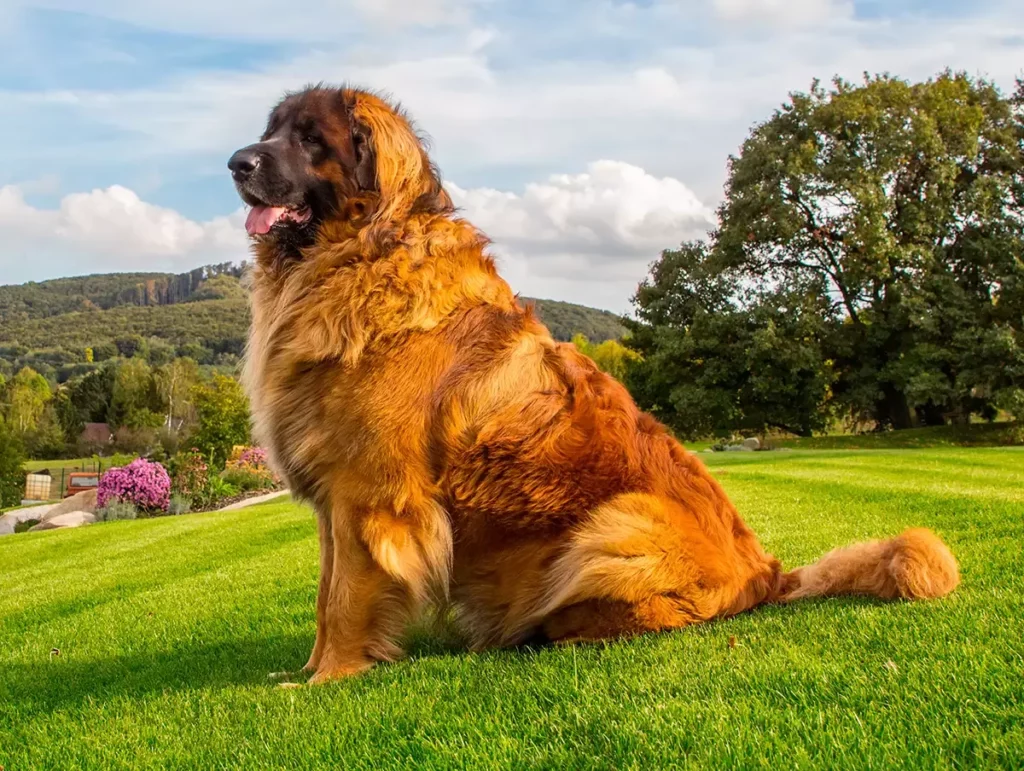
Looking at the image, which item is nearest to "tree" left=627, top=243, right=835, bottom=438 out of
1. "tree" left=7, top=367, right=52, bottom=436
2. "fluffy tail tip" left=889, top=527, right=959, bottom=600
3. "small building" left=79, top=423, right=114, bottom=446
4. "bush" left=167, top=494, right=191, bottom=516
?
"bush" left=167, top=494, right=191, bottom=516

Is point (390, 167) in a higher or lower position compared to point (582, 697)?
higher

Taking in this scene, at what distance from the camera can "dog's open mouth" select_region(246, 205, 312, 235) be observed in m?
3.80

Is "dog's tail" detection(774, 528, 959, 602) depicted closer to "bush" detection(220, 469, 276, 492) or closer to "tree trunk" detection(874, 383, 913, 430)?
"bush" detection(220, 469, 276, 492)

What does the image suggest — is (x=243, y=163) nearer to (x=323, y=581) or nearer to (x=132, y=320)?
(x=323, y=581)

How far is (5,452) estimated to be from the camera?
37781 mm

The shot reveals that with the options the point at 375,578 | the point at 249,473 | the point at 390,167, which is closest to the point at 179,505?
the point at 249,473

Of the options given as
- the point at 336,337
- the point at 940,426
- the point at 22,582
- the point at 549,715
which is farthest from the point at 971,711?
the point at 940,426

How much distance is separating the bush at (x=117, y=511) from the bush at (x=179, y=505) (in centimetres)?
80

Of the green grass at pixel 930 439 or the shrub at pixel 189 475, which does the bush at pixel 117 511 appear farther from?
the green grass at pixel 930 439

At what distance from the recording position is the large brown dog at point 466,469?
333 cm

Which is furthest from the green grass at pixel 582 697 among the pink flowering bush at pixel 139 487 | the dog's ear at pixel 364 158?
the pink flowering bush at pixel 139 487

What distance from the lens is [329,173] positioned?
387 cm

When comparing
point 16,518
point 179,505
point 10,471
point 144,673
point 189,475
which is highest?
point 144,673

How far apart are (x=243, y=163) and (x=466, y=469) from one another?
67.2 inches
